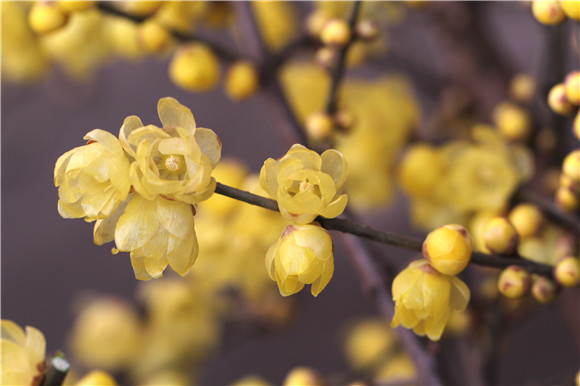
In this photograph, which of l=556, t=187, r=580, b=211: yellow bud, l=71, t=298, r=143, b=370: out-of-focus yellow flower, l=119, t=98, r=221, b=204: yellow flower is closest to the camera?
l=119, t=98, r=221, b=204: yellow flower

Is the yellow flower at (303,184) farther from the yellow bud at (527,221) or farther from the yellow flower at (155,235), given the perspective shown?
the yellow bud at (527,221)

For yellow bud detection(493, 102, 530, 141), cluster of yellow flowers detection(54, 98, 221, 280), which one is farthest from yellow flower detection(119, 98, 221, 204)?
yellow bud detection(493, 102, 530, 141)

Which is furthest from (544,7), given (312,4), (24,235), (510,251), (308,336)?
(24,235)

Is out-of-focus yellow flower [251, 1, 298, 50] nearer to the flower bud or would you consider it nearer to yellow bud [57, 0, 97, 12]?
yellow bud [57, 0, 97, 12]

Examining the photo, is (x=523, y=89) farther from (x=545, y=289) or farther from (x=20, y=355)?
(x=20, y=355)

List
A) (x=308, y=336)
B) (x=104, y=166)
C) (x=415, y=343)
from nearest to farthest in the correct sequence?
(x=104, y=166), (x=415, y=343), (x=308, y=336)

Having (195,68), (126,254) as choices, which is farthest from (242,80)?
(126,254)

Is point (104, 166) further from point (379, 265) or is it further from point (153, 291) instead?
point (153, 291)
